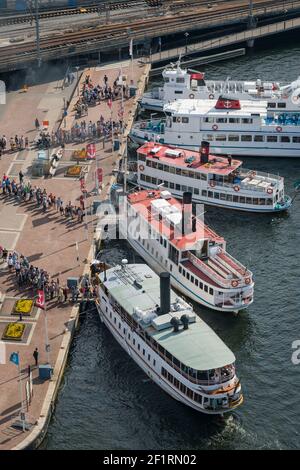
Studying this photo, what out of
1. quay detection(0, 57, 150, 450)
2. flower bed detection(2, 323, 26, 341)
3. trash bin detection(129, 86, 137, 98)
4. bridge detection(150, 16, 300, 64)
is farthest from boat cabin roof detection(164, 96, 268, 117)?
flower bed detection(2, 323, 26, 341)

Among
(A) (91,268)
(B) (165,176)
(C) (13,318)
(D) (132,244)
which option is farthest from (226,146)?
(C) (13,318)

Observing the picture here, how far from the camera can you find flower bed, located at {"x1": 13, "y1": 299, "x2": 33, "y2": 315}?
105250mm

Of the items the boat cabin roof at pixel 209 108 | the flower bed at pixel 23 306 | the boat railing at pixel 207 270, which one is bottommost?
the flower bed at pixel 23 306

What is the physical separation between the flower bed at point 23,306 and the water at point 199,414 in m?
5.75

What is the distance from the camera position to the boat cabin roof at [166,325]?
9231 cm

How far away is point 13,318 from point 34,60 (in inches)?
2954

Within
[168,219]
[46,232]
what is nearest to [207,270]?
[168,219]

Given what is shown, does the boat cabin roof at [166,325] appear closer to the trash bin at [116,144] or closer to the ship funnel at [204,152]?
the ship funnel at [204,152]

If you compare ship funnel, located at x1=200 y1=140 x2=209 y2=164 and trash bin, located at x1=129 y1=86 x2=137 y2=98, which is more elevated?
trash bin, located at x1=129 y1=86 x2=137 y2=98

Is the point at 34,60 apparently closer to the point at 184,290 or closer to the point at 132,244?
the point at 132,244

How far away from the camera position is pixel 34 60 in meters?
170

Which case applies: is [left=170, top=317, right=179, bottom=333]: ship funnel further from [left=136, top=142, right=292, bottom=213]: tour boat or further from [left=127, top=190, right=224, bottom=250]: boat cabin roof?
[left=136, top=142, right=292, bottom=213]: tour boat

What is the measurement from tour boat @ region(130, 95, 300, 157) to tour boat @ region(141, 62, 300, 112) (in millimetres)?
2078

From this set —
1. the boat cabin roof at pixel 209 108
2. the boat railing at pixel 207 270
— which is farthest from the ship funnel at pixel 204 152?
the boat railing at pixel 207 270
